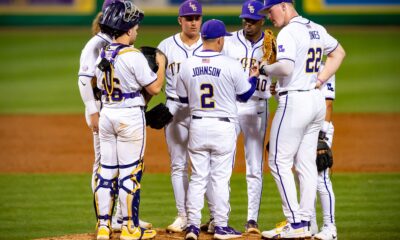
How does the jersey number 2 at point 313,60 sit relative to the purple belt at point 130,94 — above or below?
above

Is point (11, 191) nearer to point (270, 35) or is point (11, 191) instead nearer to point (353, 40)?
point (270, 35)

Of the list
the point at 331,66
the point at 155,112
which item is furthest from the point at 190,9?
the point at 331,66

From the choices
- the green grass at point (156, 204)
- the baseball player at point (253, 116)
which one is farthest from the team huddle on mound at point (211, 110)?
the green grass at point (156, 204)

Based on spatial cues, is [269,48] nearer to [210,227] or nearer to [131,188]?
[131,188]

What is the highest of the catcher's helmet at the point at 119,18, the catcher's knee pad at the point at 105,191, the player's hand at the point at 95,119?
the catcher's helmet at the point at 119,18

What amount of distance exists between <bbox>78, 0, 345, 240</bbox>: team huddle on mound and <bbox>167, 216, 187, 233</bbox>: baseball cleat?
0.61 ft

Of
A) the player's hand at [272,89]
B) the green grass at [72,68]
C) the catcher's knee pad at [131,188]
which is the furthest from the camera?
the green grass at [72,68]

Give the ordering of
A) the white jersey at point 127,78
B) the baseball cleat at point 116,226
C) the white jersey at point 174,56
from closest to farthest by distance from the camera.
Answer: the white jersey at point 127,78 → the baseball cleat at point 116,226 → the white jersey at point 174,56

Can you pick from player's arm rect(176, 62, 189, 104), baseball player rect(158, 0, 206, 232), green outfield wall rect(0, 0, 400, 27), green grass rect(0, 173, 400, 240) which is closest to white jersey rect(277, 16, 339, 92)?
player's arm rect(176, 62, 189, 104)

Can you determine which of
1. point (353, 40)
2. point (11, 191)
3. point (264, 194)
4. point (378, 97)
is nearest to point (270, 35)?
point (264, 194)

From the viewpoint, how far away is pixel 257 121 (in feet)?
25.8

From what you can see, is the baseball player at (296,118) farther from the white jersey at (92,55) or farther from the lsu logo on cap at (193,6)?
Answer: the white jersey at (92,55)

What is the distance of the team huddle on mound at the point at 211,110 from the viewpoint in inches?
273

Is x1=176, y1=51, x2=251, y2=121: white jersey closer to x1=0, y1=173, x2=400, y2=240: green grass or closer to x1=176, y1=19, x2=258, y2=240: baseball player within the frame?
x1=176, y1=19, x2=258, y2=240: baseball player
